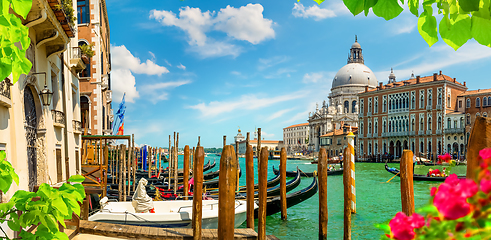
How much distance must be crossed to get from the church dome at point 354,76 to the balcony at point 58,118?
64069 millimetres

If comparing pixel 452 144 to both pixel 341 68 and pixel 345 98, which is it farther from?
pixel 341 68

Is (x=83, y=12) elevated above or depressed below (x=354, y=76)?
below

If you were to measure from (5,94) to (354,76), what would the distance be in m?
67.4

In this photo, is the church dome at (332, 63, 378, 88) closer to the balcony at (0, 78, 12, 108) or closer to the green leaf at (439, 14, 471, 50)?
the balcony at (0, 78, 12, 108)

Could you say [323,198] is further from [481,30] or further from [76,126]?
[76,126]

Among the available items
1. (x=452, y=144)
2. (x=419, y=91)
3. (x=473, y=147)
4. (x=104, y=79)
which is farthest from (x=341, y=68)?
(x=473, y=147)

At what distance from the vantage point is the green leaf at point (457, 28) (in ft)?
4.07

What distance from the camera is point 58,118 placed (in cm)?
657

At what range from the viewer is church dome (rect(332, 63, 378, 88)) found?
6669 centimetres

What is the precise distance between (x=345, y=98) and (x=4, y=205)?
67.4 meters

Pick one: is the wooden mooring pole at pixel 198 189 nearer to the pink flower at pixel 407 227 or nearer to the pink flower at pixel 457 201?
the pink flower at pixel 407 227

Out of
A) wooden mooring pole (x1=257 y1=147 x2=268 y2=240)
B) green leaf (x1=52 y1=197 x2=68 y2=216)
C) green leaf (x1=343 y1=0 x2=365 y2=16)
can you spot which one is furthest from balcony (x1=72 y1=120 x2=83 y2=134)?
green leaf (x1=343 y1=0 x2=365 y2=16)

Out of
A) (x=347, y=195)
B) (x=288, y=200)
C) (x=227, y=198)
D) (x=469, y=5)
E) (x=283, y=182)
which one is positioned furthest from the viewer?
(x=288, y=200)

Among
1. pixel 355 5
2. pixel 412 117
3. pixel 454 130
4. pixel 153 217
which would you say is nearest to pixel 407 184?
pixel 355 5
